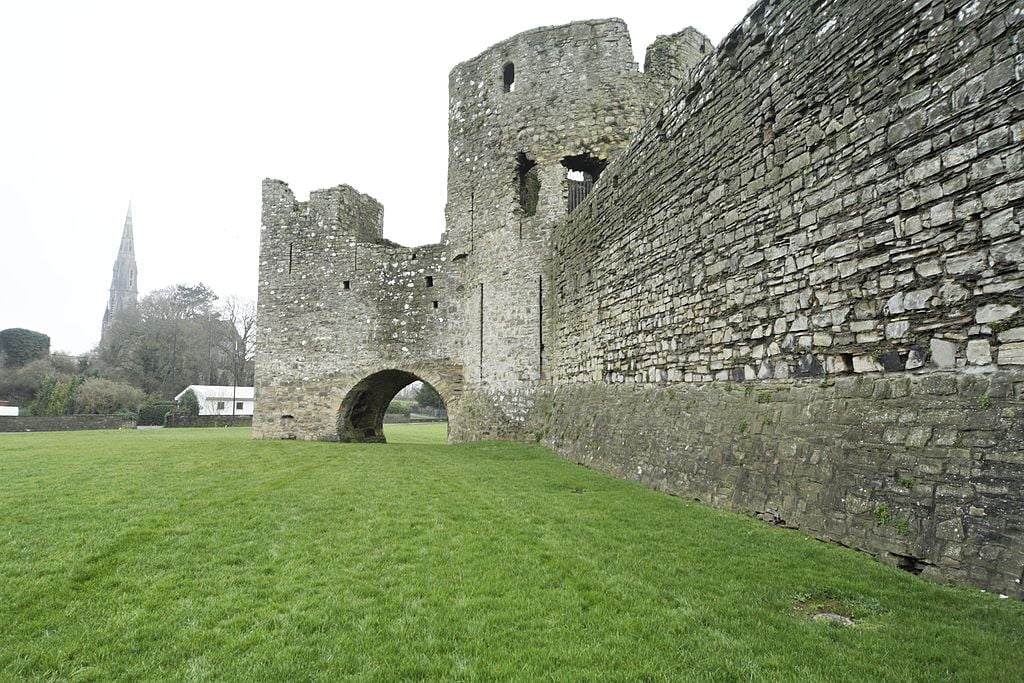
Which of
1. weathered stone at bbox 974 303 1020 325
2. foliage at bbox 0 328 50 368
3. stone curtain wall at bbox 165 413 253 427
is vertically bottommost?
stone curtain wall at bbox 165 413 253 427

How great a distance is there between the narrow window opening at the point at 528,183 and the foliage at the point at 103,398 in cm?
3336

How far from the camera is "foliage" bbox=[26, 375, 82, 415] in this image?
111 ft

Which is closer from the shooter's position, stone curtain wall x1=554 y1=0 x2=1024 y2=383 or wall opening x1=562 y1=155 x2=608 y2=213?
stone curtain wall x1=554 y1=0 x2=1024 y2=383

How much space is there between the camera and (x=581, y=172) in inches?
604

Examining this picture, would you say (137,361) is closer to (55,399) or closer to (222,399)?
(222,399)

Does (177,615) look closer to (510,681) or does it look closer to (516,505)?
(510,681)

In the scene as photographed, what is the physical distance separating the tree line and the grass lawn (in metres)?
37.1

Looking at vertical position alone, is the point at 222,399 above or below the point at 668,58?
below

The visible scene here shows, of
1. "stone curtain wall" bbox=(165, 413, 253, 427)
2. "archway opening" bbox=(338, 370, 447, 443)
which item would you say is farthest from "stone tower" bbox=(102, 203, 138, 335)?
"archway opening" bbox=(338, 370, 447, 443)

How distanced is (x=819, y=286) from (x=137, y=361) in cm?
5435

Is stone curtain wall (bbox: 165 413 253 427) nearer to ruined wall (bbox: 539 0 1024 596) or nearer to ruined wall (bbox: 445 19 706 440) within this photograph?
ruined wall (bbox: 445 19 706 440)

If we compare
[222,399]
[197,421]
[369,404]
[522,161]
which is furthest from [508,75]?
[222,399]

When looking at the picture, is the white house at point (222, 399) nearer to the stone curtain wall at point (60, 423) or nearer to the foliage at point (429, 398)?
the foliage at point (429, 398)

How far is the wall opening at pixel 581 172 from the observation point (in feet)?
45.8
